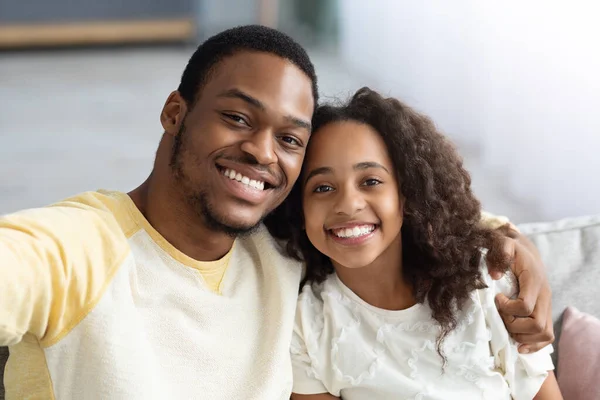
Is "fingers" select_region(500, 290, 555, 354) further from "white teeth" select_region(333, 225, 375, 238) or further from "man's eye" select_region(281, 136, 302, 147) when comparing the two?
"man's eye" select_region(281, 136, 302, 147)

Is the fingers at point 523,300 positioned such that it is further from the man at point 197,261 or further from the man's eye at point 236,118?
the man's eye at point 236,118

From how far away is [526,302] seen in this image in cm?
157

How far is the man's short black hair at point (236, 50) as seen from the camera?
149 cm

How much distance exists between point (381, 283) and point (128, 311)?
556 mm

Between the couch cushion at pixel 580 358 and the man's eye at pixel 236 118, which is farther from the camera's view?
the couch cushion at pixel 580 358

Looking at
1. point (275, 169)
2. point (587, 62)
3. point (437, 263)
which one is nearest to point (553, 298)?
point (437, 263)

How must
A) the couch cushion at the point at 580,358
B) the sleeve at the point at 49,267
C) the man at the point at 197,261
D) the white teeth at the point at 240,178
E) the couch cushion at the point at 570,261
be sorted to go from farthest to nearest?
the couch cushion at the point at 570,261, the couch cushion at the point at 580,358, the white teeth at the point at 240,178, the man at the point at 197,261, the sleeve at the point at 49,267

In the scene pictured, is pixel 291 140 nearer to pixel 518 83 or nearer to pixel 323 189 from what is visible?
pixel 323 189

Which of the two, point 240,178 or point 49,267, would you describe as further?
point 240,178

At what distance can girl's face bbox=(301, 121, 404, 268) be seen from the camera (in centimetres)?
151

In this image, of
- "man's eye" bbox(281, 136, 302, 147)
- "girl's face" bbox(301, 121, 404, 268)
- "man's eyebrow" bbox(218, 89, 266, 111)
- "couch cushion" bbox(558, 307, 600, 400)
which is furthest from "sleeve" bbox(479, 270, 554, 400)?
"man's eyebrow" bbox(218, 89, 266, 111)

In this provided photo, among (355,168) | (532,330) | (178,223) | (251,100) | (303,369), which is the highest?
(251,100)

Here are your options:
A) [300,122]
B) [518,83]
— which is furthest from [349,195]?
[518,83]

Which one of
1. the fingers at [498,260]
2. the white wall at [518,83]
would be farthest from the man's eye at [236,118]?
the white wall at [518,83]
